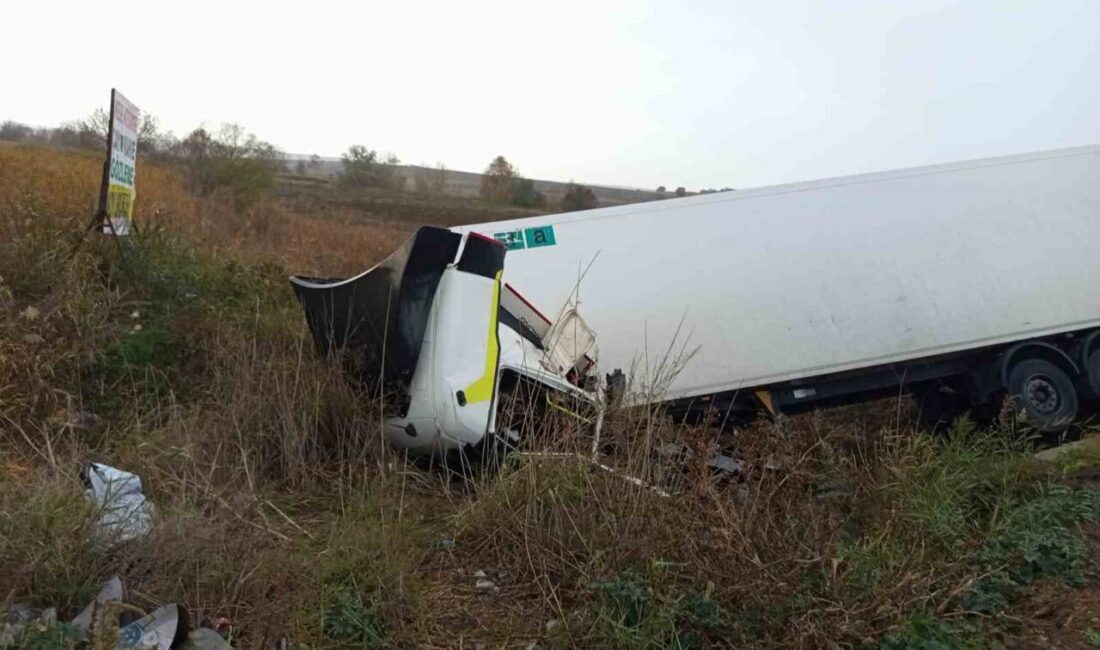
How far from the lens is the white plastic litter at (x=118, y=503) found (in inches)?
136

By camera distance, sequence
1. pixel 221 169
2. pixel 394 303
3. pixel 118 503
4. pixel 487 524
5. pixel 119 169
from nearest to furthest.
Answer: pixel 118 503 → pixel 487 524 → pixel 394 303 → pixel 119 169 → pixel 221 169

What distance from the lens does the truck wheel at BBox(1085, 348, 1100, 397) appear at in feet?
26.3

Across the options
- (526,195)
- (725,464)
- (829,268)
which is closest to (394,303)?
(725,464)

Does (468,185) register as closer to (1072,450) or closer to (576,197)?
(576,197)

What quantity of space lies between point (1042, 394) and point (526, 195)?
30533 millimetres

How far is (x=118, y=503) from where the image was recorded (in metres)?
3.86

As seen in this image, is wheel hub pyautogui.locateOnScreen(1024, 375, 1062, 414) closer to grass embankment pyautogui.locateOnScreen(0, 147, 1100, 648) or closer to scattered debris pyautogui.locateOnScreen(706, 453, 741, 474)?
grass embankment pyautogui.locateOnScreen(0, 147, 1100, 648)

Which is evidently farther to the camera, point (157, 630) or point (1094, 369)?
point (1094, 369)

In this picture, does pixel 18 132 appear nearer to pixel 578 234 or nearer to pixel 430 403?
pixel 578 234

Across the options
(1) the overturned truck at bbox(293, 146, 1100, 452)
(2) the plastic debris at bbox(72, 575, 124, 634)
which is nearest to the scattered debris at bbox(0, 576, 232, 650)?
(2) the plastic debris at bbox(72, 575, 124, 634)

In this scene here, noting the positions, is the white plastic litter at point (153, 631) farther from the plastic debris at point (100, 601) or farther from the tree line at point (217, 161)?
the tree line at point (217, 161)

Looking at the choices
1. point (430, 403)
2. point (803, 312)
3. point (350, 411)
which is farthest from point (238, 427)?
point (803, 312)

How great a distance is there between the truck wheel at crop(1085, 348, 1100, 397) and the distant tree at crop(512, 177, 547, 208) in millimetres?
27628

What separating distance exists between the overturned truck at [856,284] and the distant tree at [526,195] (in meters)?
27.0
